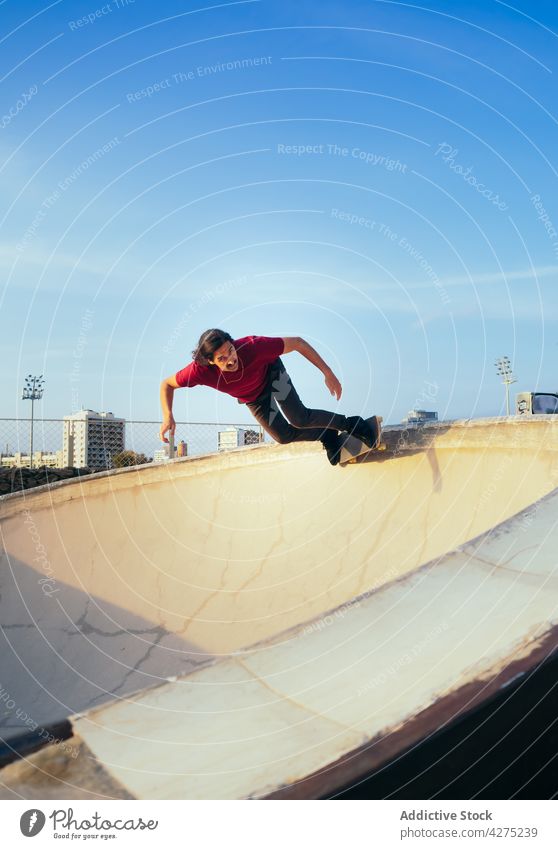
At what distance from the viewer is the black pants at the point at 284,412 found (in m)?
5.25

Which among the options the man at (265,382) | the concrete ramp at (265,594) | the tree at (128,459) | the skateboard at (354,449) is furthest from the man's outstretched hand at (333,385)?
the tree at (128,459)

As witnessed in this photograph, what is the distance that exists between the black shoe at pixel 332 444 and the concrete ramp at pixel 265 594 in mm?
278

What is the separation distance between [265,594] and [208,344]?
227cm

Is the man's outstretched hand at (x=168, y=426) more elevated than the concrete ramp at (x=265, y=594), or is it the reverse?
the man's outstretched hand at (x=168, y=426)

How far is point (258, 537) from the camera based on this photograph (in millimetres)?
6039

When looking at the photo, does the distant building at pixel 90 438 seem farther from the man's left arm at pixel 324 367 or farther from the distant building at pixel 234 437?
the man's left arm at pixel 324 367

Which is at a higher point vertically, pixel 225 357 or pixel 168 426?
pixel 225 357

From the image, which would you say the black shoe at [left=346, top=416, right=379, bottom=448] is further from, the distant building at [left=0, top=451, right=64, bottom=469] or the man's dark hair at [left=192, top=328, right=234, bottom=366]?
the distant building at [left=0, top=451, right=64, bottom=469]

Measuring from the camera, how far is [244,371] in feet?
16.7

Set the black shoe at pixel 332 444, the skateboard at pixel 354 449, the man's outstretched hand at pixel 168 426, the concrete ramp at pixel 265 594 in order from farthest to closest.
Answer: the black shoe at pixel 332 444, the skateboard at pixel 354 449, the man's outstretched hand at pixel 168 426, the concrete ramp at pixel 265 594

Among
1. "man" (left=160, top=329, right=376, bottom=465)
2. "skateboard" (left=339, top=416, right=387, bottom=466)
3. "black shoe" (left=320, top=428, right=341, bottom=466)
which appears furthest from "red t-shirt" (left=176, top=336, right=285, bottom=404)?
"skateboard" (left=339, top=416, right=387, bottom=466)

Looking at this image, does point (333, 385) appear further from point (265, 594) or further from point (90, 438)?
point (90, 438)

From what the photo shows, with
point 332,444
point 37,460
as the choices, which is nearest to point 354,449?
point 332,444

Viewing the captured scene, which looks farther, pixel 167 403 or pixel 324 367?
pixel 324 367
